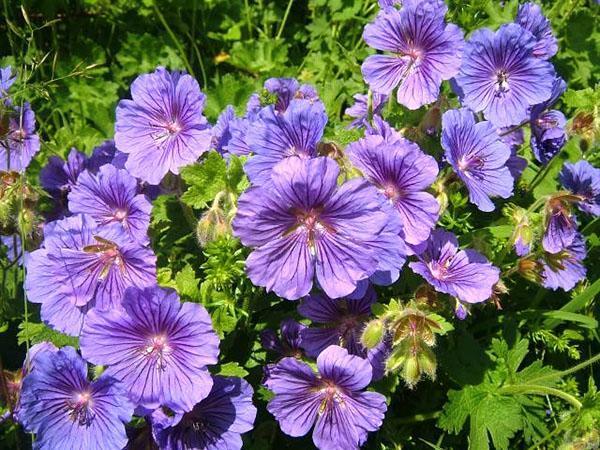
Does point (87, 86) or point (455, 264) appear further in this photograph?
point (87, 86)

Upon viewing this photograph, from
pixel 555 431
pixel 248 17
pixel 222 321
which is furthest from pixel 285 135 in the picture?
pixel 248 17

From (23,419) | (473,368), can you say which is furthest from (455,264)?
(23,419)

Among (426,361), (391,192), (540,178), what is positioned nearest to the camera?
(426,361)

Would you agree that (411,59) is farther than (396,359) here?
Yes

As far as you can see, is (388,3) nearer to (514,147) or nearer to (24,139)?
(514,147)

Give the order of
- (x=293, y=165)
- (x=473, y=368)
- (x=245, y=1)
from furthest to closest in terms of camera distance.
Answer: (x=245, y=1)
(x=473, y=368)
(x=293, y=165)

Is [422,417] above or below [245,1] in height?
below

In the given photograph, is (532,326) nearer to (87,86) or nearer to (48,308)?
(48,308)

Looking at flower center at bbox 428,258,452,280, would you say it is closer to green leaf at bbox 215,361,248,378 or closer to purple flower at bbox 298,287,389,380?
purple flower at bbox 298,287,389,380
